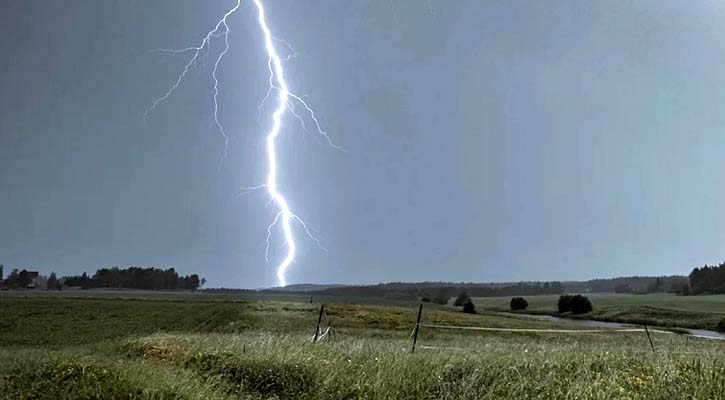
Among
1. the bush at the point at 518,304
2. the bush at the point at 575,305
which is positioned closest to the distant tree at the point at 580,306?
the bush at the point at 575,305

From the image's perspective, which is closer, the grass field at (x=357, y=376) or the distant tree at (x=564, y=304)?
the grass field at (x=357, y=376)

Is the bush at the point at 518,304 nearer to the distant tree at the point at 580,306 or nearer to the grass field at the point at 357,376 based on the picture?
the distant tree at the point at 580,306

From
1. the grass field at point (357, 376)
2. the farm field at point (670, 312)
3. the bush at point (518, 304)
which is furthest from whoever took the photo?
the bush at point (518, 304)

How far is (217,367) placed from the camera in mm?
10711

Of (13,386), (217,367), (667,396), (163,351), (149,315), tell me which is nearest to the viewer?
(667,396)

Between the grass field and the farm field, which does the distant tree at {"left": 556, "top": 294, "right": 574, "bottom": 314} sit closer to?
the farm field

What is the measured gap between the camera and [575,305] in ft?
240

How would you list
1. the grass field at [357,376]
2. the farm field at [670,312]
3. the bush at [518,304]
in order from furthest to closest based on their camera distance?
1. the bush at [518,304]
2. the farm field at [670,312]
3. the grass field at [357,376]

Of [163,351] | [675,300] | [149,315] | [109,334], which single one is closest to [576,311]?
[675,300]

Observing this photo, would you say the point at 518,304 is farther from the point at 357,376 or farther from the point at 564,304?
the point at 357,376

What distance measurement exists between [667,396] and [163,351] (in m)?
10.7

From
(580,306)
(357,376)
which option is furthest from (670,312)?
(357,376)

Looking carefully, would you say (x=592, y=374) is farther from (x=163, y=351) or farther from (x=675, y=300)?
(x=675, y=300)

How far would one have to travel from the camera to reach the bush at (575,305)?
236 ft
